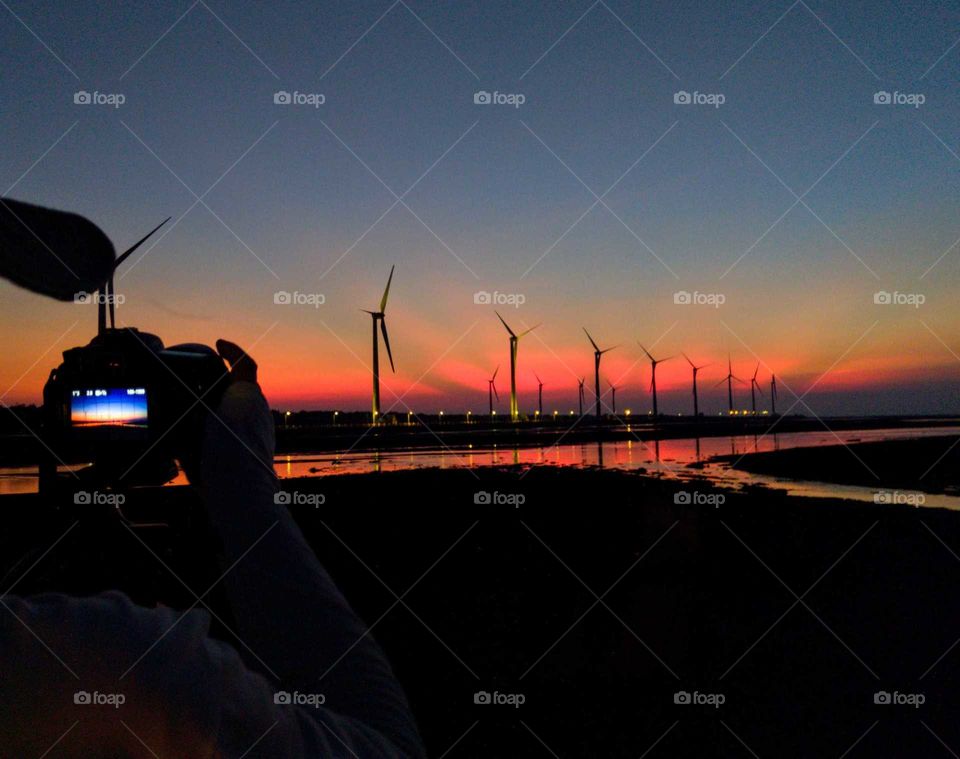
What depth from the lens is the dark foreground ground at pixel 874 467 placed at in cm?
2066

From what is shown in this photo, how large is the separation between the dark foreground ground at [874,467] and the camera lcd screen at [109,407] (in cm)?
2068

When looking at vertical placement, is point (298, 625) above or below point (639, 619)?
above

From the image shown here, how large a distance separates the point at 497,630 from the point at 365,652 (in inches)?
224

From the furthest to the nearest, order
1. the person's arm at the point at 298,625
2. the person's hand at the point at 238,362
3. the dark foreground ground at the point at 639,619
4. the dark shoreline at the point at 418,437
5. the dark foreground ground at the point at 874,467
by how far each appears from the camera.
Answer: the dark shoreline at the point at 418,437, the dark foreground ground at the point at 874,467, the dark foreground ground at the point at 639,619, the person's hand at the point at 238,362, the person's arm at the point at 298,625

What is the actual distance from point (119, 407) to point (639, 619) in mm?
5410

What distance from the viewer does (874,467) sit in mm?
25969

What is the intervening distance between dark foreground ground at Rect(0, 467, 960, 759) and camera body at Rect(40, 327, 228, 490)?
0.24 m

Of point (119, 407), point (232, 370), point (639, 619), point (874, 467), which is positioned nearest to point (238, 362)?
point (232, 370)

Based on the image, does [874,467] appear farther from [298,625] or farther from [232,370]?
[298,625]

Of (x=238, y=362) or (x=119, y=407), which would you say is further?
(x=119, y=407)

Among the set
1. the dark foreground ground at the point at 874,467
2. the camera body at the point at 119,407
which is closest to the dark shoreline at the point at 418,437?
the camera body at the point at 119,407

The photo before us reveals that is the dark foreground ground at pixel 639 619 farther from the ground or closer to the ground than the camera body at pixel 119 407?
closer to the ground

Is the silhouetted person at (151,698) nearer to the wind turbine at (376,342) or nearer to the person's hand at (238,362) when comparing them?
the person's hand at (238,362)

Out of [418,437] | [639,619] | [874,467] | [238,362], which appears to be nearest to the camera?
[238,362]
